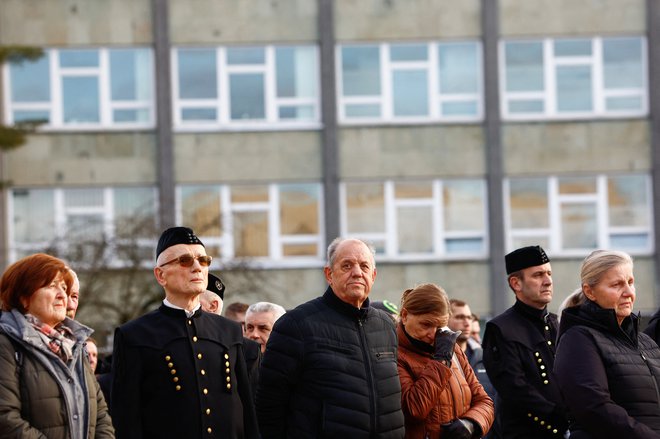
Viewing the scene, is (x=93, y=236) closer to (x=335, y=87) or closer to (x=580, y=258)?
(x=335, y=87)

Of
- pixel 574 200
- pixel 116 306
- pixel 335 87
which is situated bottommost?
pixel 116 306

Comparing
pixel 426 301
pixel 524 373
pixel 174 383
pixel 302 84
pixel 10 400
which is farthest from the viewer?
pixel 302 84

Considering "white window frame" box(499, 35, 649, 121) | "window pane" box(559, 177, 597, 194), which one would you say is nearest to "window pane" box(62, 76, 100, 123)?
"white window frame" box(499, 35, 649, 121)

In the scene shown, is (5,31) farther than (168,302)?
Yes

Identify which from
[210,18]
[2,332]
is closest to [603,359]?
[2,332]

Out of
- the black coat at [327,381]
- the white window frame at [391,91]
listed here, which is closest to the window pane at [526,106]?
the white window frame at [391,91]

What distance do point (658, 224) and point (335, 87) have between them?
8.09 metres

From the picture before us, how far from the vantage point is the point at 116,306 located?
101 ft

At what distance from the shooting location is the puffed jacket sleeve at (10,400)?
7.02 m

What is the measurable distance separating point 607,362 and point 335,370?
1722mm

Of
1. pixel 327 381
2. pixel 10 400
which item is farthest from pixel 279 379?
pixel 10 400

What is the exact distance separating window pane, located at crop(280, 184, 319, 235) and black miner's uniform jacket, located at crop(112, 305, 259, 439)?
974 inches

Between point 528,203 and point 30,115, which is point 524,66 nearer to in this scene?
point 528,203

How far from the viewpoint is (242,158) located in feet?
107
